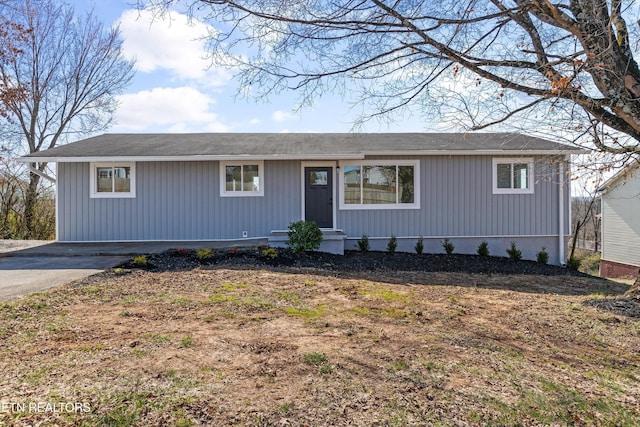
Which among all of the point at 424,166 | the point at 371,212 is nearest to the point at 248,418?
the point at 371,212

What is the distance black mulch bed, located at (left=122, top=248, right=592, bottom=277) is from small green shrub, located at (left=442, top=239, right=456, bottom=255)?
0.15m

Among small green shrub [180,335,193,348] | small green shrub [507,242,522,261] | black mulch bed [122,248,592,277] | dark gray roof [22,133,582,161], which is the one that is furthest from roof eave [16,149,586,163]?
small green shrub [180,335,193,348]

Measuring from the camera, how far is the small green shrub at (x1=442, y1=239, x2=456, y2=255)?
9992mm

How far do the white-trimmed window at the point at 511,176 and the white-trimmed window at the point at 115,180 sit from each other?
999 centimetres

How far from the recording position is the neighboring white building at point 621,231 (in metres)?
17.0

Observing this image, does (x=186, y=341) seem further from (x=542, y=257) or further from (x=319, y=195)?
(x=542, y=257)

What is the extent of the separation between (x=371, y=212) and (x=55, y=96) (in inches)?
722

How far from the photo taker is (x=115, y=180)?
9.95m

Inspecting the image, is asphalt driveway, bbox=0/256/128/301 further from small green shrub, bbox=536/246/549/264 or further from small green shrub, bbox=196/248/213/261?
small green shrub, bbox=536/246/549/264

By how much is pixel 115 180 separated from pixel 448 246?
9.27 meters

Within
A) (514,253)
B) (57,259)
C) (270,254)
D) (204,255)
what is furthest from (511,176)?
(57,259)

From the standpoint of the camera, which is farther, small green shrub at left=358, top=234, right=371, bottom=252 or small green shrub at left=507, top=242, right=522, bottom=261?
small green shrub at left=507, top=242, right=522, bottom=261

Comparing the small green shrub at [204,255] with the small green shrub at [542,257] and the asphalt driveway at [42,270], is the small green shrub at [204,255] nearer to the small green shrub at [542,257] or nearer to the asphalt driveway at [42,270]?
the asphalt driveway at [42,270]

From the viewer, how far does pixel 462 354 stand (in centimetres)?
314
